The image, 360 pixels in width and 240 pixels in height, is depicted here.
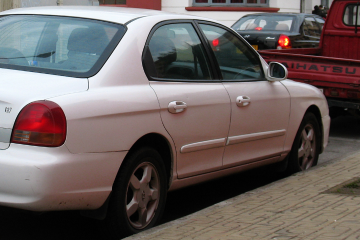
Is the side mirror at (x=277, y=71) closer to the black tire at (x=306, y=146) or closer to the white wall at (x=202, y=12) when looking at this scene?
the black tire at (x=306, y=146)

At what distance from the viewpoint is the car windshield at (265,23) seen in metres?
13.5

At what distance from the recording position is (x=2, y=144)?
11.9 feet

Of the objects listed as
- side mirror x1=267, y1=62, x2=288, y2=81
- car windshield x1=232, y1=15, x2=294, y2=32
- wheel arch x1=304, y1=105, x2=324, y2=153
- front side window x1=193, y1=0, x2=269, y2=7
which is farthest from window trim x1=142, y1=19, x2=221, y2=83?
front side window x1=193, y1=0, x2=269, y2=7

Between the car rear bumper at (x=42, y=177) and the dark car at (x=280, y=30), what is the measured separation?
9.38 metres

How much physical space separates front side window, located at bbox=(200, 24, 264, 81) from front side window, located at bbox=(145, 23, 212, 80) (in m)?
0.21

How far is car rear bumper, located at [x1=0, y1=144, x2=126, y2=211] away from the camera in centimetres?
355

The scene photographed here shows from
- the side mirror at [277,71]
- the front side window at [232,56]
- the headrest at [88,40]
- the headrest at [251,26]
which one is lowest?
the headrest at [251,26]

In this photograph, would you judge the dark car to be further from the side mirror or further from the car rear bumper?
the car rear bumper

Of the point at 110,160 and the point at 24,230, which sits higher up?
the point at 110,160

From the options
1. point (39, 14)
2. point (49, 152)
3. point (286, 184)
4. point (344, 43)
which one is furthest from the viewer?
point (344, 43)

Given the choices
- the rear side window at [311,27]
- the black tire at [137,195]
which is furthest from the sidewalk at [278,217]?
the rear side window at [311,27]

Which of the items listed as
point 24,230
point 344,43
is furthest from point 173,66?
point 344,43

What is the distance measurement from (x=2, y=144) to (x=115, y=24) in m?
1.24

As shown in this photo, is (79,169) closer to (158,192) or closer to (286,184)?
(158,192)
